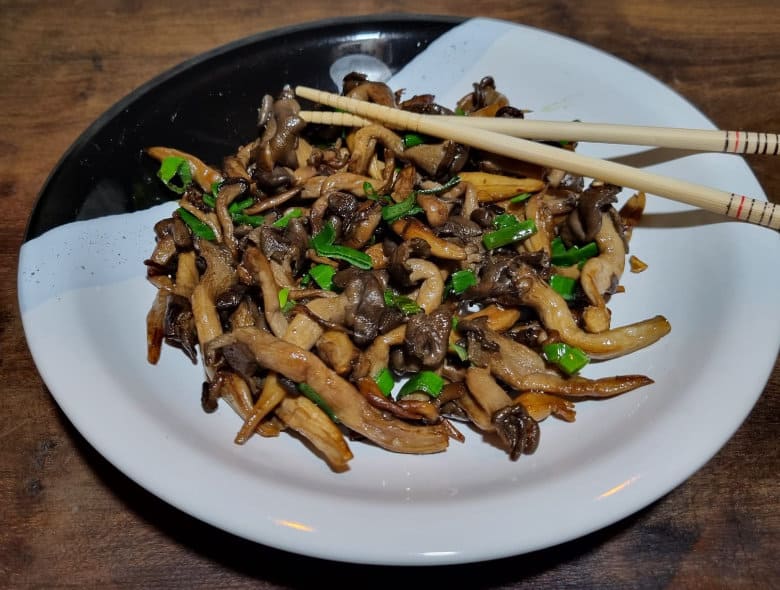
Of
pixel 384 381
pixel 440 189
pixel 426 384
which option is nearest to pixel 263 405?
pixel 384 381

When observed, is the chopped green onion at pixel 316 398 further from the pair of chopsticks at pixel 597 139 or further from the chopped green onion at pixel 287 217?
the pair of chopsticks at pixel 597 139

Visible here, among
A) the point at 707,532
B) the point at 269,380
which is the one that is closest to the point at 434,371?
the point at 269,380

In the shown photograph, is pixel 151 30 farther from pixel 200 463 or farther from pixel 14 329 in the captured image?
pixel 200 463

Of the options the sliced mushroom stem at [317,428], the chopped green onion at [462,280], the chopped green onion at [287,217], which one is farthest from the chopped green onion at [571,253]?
the sliced mushroom stem at [317,428]

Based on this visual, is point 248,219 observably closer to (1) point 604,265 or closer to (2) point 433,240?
(2) point 433,240

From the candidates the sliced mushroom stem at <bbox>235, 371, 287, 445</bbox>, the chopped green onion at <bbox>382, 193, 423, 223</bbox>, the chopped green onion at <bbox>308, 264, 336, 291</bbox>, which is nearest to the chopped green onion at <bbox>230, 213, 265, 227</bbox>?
the chopped green onion at <bbox>308, 264, 336, 291</bbox>

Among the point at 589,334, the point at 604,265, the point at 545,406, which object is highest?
the point at 604,265
